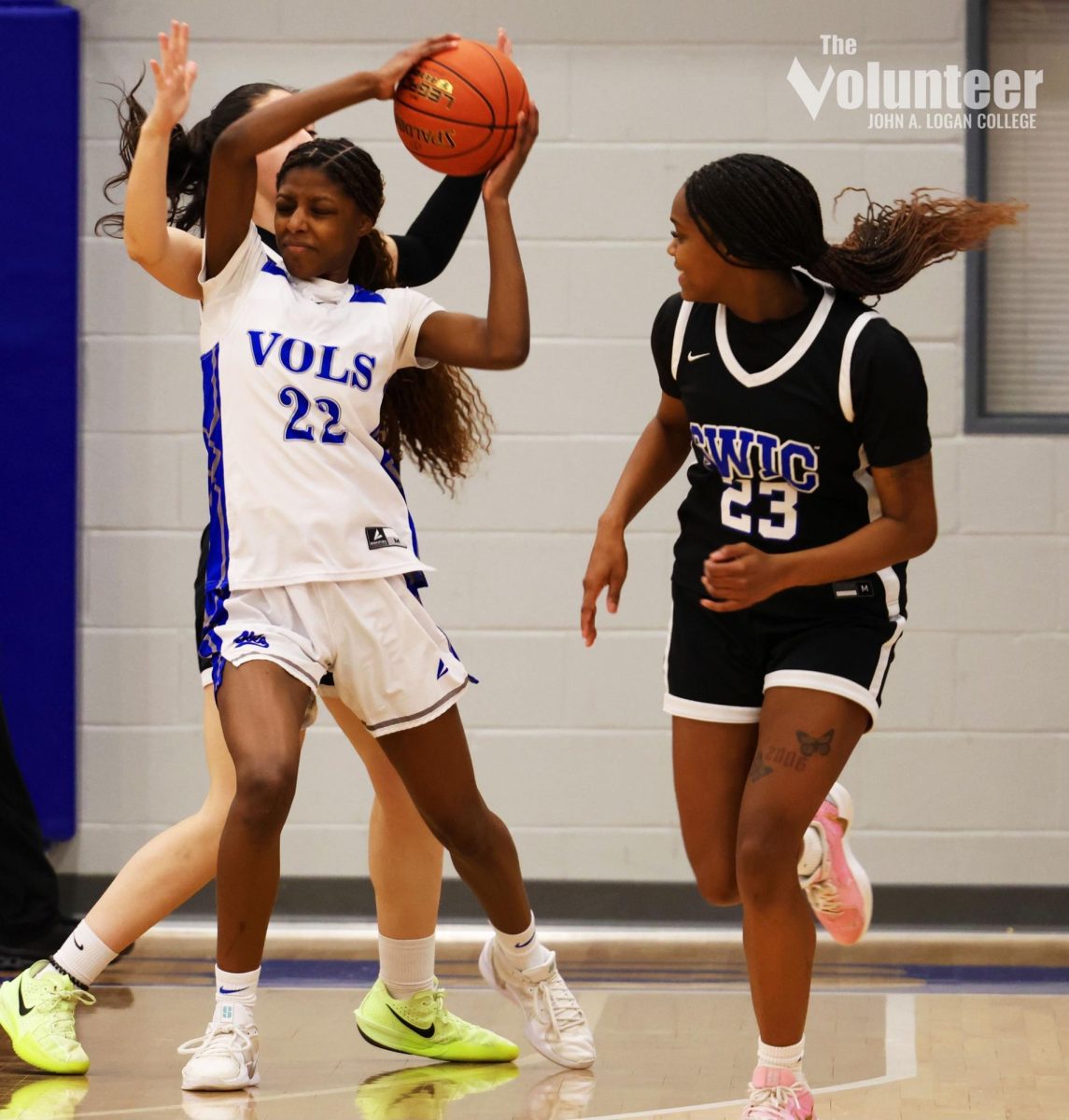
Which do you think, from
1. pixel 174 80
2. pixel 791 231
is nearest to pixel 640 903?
pixel 791 231

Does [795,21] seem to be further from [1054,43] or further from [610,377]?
[610,377]

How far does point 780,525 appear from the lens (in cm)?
295

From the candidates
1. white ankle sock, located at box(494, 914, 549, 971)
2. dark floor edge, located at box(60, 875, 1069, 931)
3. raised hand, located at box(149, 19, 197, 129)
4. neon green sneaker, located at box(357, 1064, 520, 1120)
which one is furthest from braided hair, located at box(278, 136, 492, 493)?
dark floor edge, located at box(60, 875, 1069, 931)

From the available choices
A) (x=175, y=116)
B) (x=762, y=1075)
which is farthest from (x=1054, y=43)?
(x=762, y=1075)

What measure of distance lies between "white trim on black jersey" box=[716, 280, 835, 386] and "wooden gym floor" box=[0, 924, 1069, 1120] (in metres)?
1.30

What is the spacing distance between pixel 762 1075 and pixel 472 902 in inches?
83.4

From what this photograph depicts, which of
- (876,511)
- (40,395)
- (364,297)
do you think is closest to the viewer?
(876,511)

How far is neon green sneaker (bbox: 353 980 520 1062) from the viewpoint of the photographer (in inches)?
136

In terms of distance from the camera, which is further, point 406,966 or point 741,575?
point 406,966

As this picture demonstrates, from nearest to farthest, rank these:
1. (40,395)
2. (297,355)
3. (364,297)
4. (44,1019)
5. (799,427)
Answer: (799,427) → (297,355) → (364,297) → (44,1019) → (40,395)

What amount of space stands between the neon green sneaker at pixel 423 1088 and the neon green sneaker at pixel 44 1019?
58cm

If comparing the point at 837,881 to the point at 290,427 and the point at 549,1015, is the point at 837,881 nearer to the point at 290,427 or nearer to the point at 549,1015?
the point at 549,1015

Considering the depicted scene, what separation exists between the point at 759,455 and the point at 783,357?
169 mm

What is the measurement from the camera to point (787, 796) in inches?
111
